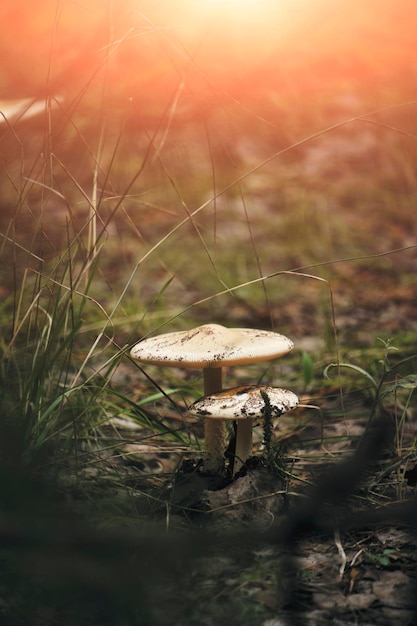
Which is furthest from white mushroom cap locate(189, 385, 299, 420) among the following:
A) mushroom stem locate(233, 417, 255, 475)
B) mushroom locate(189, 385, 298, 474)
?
mushroom stem locate(233, 417, 255, 475)

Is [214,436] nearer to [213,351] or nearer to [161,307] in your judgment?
[213,351]

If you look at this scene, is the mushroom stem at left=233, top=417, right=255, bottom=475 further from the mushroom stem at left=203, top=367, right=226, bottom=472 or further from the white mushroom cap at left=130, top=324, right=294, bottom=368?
the white mushroom cap at left=130, top=324, right=294, bottom=368

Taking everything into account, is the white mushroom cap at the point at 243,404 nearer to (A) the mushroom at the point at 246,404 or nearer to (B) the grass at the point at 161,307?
(A) the mushroom at the point at 246,404

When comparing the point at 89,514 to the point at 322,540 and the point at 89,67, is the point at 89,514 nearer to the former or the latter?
the point at 322,540

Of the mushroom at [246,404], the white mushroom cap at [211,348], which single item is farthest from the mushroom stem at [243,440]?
the white mushroom cap at [211,348]

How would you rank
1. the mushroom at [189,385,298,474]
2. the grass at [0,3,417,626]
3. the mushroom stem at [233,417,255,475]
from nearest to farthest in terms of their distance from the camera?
the grass at [0,3,417,626] → the mushroom at [189,385,298,474] → the mushroom stem at [233,417,255,475]

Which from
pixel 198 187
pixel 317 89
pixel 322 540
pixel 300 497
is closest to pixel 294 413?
pixel 300 497

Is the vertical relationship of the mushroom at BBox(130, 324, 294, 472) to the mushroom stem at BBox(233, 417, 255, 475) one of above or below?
above
